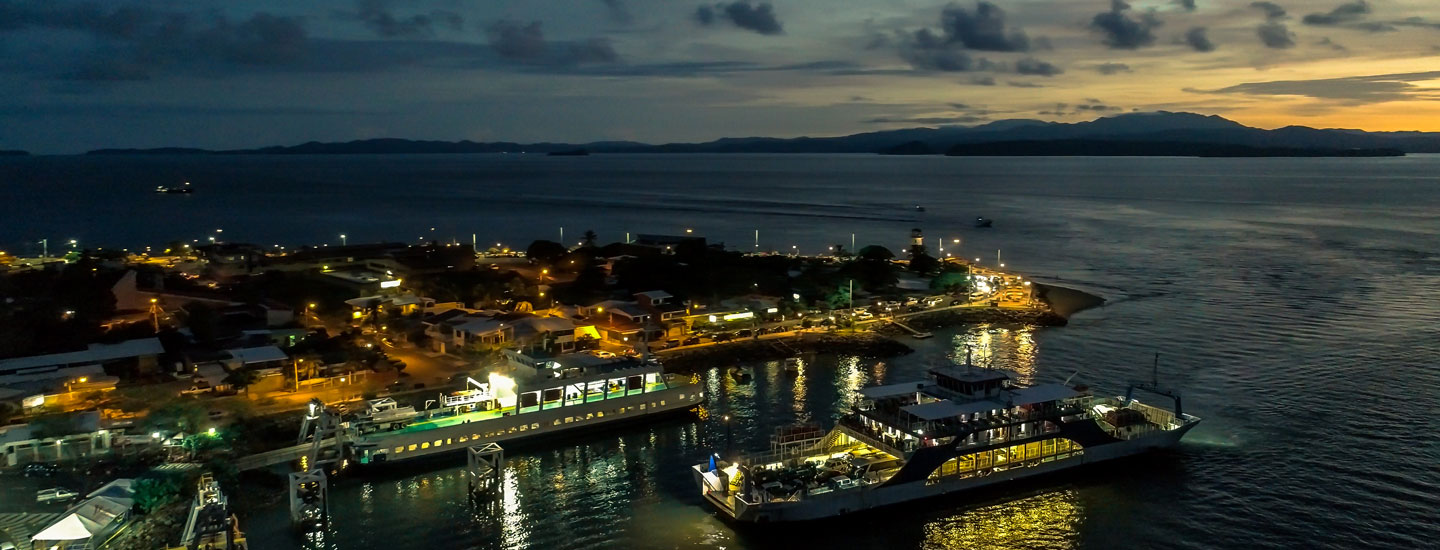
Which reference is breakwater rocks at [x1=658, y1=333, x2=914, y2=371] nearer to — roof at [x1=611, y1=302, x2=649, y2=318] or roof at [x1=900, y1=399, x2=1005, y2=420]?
roof at [x1=611, y1=302, x2=649, y2=318]

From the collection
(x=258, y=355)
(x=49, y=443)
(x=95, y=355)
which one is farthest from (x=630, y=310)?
(x=49, y=443)

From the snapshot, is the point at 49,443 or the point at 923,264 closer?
the point at 49,443

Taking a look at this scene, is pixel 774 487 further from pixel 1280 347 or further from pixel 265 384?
pixel 1280 347

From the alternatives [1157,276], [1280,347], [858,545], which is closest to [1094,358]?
[1280,347]

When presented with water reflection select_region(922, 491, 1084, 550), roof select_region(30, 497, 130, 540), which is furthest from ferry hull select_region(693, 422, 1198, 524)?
roof select_region(30, 497, 130, 540)

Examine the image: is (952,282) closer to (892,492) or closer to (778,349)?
(778,349)
